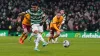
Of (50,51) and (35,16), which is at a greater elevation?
(35,16)

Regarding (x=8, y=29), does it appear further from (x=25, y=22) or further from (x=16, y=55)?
(x=16, y=55)

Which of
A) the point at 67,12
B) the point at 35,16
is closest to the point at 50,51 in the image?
the point at 35,16

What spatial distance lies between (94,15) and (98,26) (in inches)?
77.3

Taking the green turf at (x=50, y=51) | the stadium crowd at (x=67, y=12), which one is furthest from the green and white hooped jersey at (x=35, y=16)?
the stadium crowd at (x=67, y=12)

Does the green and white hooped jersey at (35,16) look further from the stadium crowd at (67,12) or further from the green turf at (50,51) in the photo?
the stadium crowd at (67,12)

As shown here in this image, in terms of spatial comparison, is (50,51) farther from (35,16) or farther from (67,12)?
(67,12)

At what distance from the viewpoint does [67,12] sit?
124 feet

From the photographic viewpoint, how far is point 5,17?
1457 inches

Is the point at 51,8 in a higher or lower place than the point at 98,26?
higher

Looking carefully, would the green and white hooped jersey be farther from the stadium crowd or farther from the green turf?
the stadium crowd

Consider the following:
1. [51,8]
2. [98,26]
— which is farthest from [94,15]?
[51,8]

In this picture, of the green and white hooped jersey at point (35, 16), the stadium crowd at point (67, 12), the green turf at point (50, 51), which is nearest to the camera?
the green turf at point (50, 51)

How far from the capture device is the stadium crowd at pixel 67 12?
35.2m

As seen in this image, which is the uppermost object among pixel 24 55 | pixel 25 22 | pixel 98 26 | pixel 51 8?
pixel 51 8
